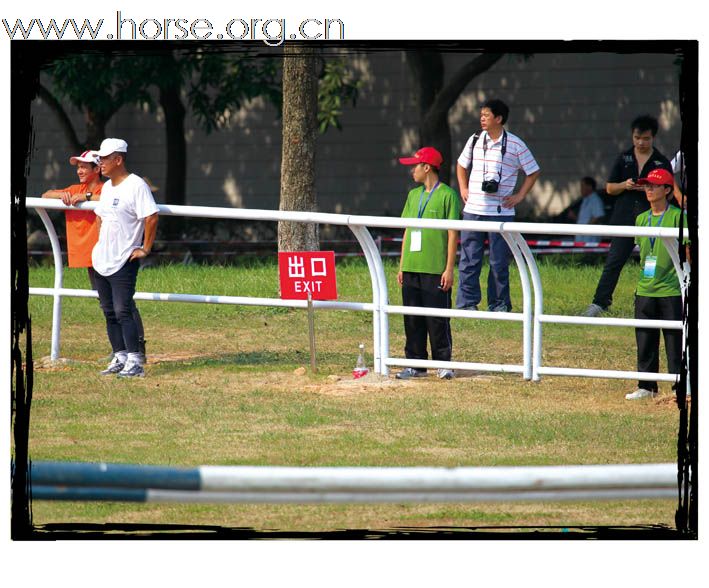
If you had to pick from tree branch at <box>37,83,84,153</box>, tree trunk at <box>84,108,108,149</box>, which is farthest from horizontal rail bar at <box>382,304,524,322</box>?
tree trunk at <box>84,108,108,149</box>

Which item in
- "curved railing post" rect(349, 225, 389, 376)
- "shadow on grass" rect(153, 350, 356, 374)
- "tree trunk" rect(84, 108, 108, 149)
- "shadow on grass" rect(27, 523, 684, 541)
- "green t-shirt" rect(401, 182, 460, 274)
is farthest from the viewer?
"tree trunk" rect(84, 108, 108, 149)

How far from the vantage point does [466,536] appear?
19.7 feet

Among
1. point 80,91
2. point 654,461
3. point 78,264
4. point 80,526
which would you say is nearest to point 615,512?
point 654,461

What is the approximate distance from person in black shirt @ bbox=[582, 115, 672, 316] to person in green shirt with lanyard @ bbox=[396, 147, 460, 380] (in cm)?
262

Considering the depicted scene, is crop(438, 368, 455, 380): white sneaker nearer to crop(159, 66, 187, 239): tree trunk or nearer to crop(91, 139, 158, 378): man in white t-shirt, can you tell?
crop(91, 139, 158, 378): man in white t-shirt

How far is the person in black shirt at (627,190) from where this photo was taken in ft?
41.5

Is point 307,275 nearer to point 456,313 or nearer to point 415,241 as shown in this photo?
point 415,241

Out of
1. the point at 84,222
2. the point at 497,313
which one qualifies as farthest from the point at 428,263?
the point at 84,222

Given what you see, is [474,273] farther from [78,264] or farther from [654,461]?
[654,461]

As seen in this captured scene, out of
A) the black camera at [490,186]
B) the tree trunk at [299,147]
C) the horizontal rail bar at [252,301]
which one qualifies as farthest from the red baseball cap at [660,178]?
the tree trunk at [299,147]

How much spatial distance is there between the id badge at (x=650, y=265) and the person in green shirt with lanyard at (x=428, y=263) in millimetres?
1562

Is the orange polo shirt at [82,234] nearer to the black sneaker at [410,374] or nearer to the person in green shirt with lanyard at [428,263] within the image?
the person in green shirt with lanyard at [428,263]

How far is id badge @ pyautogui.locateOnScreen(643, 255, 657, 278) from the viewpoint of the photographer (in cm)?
991

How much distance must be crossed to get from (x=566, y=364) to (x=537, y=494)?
7.35 meters
